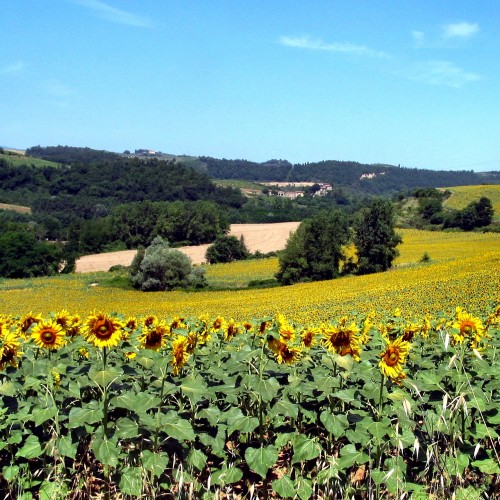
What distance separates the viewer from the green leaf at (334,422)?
3584mm

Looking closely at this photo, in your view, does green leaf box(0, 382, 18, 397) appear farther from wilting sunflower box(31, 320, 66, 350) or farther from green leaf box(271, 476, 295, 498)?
green leaf box(271, 476, 295, 498)

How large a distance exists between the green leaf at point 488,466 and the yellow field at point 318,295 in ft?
44.6

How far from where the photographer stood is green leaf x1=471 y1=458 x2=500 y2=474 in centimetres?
353

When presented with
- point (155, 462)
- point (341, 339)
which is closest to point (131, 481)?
point (155, 462)

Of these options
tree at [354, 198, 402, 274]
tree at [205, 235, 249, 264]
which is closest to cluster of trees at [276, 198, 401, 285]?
tree at [354, 198, 402, 274]

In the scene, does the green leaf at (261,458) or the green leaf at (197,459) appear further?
the green leaf at (197,459)

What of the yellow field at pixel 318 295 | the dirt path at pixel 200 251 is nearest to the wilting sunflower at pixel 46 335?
the yellow field at pixel 318 295

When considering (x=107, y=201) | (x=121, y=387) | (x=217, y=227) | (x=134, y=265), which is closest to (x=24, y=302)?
(x=134, y=265)

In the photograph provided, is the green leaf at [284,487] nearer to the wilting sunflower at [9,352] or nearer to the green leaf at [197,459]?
the green leaf at [197,459]

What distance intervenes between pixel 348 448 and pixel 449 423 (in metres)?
0.63

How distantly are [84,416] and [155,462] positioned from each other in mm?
512

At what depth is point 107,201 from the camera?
13825 centimetres

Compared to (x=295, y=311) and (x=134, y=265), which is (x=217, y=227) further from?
(x=295, y=311)

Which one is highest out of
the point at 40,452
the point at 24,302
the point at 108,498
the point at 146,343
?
the point at 146,343
